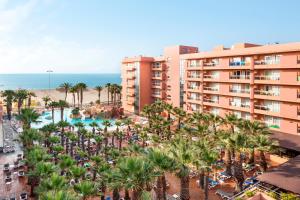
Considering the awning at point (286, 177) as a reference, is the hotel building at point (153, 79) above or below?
above

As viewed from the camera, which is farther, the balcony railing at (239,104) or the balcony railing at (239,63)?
the balcony railing at (239,104)

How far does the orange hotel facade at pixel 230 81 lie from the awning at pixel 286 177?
503 inches

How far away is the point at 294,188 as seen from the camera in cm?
2075

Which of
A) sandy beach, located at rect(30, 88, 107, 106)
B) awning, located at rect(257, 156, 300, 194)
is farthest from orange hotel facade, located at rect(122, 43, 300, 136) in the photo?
sandy beach, located at rect(30, 88, 107, 106)

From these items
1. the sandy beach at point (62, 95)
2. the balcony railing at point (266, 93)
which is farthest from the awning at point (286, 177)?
the sandy beach at point (62, 95)

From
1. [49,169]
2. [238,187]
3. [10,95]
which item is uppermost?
[10,95]

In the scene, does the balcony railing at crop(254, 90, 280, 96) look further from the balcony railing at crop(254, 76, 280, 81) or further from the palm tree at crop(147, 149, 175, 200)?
the palm tree at crop(147, 149, 175, 200)

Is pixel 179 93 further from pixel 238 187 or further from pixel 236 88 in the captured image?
pixel 238 187

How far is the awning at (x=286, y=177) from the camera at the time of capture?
2117 cm

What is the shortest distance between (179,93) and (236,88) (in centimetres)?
1573

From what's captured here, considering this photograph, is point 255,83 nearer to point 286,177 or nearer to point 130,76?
point 286,177

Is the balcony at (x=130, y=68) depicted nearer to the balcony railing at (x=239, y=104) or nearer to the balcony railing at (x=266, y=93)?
the balcony railing at (x=239, y=104)

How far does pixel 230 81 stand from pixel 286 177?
23504 millimetres

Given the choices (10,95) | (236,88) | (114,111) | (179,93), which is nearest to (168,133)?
(236,88)
